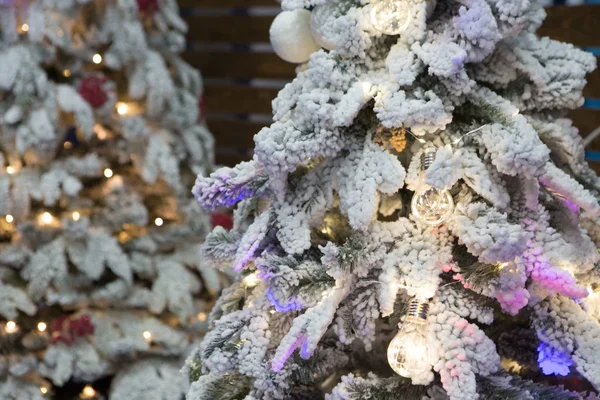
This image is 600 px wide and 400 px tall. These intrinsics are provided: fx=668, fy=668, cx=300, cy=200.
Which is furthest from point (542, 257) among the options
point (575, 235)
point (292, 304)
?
point (292, 304)

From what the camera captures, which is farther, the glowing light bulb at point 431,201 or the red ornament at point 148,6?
the red ornament at point 148,6

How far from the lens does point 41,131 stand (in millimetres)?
2115

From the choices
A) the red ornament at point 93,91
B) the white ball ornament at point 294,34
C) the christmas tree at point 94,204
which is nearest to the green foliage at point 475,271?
the white ball ornament at point 294,34

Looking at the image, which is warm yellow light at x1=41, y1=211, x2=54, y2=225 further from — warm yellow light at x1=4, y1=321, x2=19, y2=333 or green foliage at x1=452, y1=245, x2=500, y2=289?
green foliage at x1=452, y1=245, x2=500, y2=289

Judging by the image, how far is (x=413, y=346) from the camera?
1094 mm

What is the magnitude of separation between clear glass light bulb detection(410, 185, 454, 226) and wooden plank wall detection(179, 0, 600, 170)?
182 cm

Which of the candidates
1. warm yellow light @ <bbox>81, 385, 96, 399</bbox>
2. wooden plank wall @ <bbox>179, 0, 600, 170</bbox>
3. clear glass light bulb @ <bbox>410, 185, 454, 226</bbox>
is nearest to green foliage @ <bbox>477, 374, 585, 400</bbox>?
clear glass light bulb @ <bbox>410, 185, 454, 226</bbox>

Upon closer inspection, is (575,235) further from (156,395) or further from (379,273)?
(156,395)

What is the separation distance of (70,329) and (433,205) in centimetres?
154

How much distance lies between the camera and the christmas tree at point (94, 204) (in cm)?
215

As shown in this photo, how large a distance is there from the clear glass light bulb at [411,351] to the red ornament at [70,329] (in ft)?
4.69

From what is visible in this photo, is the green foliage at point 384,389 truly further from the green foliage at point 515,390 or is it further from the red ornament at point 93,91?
the red ornament at point 93,91

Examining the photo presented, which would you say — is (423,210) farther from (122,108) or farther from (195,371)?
(122,108)

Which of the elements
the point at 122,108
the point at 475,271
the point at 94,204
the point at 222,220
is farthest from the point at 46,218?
the point at 475,271
